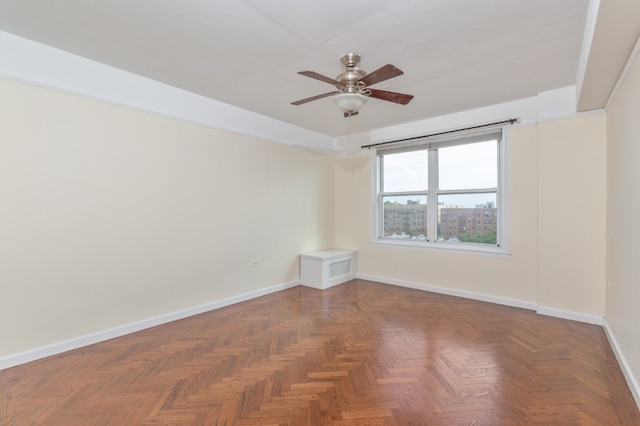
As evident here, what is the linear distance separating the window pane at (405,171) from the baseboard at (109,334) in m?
2.82

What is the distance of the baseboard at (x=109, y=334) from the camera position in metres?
2.39

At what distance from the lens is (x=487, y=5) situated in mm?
1944

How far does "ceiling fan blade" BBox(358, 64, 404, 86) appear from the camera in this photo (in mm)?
→ 2006

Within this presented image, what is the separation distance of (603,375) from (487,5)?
276 cm

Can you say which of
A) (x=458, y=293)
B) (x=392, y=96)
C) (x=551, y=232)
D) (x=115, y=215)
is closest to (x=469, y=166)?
(x=551, y=232)

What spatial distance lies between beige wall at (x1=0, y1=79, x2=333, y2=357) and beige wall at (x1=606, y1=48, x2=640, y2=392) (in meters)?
3.76

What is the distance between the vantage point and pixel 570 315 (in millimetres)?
3264

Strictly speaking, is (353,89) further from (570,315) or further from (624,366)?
(570,315)

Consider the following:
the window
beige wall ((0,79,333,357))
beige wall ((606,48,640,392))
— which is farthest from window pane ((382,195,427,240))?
beige wall ((606,48,640,392))

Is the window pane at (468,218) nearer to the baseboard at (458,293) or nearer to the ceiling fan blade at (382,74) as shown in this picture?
the baseboard at (458,293)

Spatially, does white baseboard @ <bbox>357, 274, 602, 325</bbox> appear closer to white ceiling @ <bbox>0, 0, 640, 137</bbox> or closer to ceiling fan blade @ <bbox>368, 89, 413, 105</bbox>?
white ceiling @ <bbox>0, 0, 640, 137</bbox>

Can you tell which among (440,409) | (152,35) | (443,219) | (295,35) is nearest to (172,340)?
(440,409)

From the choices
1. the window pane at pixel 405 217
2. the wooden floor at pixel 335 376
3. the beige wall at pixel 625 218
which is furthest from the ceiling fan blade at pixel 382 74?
the window pane at pixel 405 217

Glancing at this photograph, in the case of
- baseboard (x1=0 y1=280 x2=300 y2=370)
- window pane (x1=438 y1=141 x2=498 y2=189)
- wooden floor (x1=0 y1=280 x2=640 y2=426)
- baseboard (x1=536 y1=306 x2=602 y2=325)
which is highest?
window pane (x1=438 y1=141 x2=498 y2=189)
